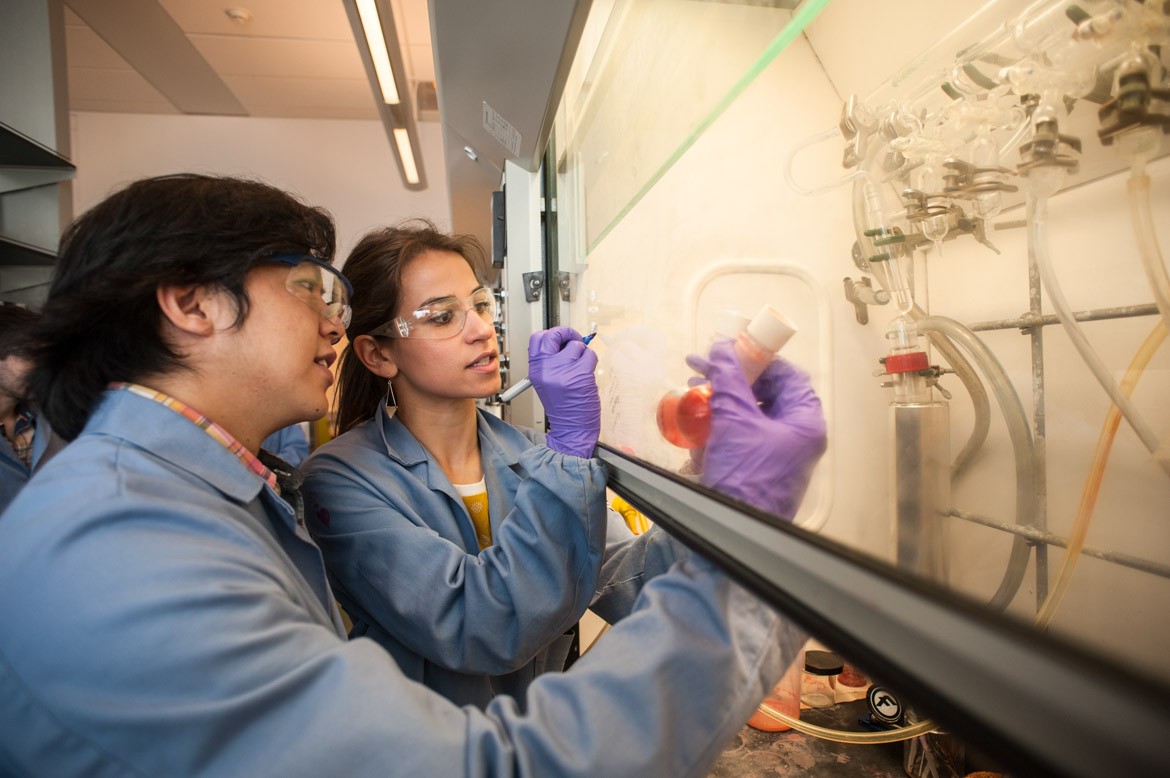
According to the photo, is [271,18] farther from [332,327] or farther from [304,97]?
[332,327]

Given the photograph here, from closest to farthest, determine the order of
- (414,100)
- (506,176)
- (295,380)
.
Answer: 1. (295,380)
2. (506,176)
3. (414,100)

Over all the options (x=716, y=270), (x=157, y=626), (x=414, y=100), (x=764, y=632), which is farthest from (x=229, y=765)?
(x=414, y=100)

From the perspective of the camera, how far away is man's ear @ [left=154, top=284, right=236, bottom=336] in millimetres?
862

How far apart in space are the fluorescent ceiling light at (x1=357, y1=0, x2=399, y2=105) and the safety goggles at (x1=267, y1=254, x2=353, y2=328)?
1293 mm

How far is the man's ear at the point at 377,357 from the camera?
1423mm

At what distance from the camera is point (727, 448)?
800mm

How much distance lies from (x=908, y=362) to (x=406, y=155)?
3693mm

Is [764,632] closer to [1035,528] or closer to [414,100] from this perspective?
[1035,528]

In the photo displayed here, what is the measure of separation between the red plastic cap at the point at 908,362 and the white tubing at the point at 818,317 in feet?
0.31

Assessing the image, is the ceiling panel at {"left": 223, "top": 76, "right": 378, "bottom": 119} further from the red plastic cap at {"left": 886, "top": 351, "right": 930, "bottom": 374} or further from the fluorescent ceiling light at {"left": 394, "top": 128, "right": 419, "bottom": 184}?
the red plastic cap at {"left": 886, "top": 351, "right": 930, "bottom": 374}

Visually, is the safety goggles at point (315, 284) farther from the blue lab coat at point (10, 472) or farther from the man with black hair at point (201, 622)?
the blue lab coat at point (10, 472)

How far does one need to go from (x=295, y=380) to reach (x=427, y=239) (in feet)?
2.14

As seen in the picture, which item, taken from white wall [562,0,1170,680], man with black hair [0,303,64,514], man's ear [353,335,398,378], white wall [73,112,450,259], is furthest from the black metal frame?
white wall [73,112,450,259]

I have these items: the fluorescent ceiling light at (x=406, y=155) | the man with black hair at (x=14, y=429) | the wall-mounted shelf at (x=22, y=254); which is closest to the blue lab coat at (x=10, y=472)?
the man with black hair at (x=14, y=429)
